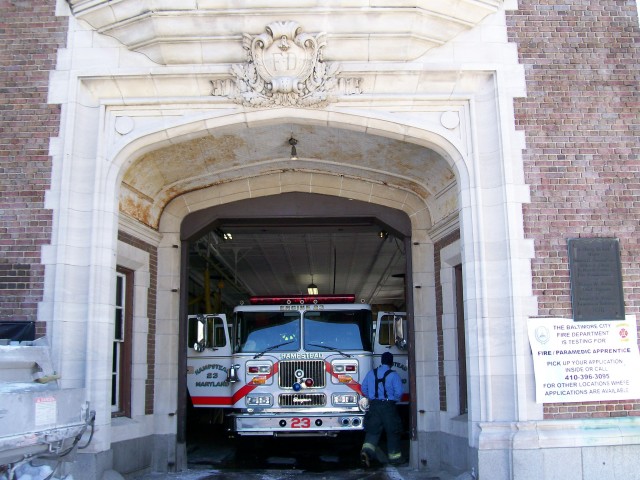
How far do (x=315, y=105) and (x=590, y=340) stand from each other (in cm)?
445

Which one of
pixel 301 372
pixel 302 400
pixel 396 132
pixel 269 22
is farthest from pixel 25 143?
pixel 302 400

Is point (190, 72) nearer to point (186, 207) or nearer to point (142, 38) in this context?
point (142, 38)

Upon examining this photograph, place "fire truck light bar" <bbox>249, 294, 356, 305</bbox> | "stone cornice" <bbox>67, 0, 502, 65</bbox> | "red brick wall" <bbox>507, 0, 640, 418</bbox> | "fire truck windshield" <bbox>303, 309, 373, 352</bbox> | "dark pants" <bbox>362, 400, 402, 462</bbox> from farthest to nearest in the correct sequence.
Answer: "fire truck light bar" <bbox>249, 294, 356, 305</bbox> < "fire truck windshield" <bbox>303, 309, 373, 352</bbox> < "dark pants" <bbox>362, 400, 402, 462</bbox> < "stone cornice" <bbox>67, 0, 502, 65</bbox> < "red brick wall" <bbox>507, 0, 640, 418</bbox>

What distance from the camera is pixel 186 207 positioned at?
12.1m

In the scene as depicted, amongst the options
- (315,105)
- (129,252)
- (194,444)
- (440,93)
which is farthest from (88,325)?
(194,444)

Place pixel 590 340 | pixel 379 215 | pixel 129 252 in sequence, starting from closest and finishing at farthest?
pixel 590 340, pixel 129 252, pixel 379 215

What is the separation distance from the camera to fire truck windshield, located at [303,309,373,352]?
42.2 feet

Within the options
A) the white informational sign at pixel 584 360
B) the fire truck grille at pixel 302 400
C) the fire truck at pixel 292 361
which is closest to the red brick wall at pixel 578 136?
the white informational sign at pixel 584 360

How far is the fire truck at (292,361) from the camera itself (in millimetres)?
12406

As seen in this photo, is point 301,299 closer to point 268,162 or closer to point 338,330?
point 338,330

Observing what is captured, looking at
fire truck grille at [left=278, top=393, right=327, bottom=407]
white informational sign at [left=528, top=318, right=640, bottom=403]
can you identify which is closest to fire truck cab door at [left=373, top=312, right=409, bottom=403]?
fire truck grille at [left=278, top=393, right=327, bottom=407]

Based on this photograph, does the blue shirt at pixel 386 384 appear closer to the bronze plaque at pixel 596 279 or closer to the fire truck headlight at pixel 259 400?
the fire truck headlight at pixel 259 400

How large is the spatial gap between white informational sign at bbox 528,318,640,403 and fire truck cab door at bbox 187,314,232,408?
6.20m

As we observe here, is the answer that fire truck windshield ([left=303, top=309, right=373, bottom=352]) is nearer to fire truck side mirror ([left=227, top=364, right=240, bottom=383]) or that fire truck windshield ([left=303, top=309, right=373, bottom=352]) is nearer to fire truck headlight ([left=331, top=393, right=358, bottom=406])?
fire truck headlight ([left=331, top=393, right=358, bottom=406])
